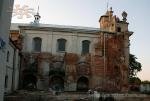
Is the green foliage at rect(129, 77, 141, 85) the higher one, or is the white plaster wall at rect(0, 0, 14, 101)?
the white plaster wall at rect(0, 0, 14, 101)

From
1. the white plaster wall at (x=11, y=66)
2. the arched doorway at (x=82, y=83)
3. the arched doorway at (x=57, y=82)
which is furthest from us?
the arched doorway at (x=82, y=83)

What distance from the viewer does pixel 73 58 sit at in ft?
122

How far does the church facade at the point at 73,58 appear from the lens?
120 ft

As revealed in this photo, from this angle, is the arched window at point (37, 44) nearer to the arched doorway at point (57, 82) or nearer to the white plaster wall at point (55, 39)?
the white plaster wall at point (55, 39)

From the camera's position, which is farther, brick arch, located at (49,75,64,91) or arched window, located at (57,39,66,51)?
arched window, located at (57,39,66,51)

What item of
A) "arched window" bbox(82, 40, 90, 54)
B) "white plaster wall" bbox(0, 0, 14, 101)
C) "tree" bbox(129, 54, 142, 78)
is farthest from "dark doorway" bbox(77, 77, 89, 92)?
"white plaster wall" bbox(0, 0, 14, 101)

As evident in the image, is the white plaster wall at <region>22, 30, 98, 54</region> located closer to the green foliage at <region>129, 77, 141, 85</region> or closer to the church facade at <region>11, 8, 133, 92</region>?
the church facade at <region>11, 8, 133, 92</region>

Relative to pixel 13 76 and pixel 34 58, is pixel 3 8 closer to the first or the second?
pixel 13 76

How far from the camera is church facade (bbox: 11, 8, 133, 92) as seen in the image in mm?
36531

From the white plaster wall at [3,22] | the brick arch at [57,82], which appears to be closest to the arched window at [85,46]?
the brick arch at [57,82]

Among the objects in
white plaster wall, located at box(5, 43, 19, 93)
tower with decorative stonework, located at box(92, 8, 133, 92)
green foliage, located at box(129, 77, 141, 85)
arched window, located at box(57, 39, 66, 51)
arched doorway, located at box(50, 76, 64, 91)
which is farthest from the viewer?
green foliage, located at box(129, 77, 141, 85)

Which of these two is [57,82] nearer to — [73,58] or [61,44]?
[73,58]

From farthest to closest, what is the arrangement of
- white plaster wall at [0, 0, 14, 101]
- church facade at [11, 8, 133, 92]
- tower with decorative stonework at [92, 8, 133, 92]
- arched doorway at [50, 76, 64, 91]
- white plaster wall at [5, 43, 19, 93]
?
arched doorway at [50, 76, 64, 91] → tower with decorative stonework at [92, 8, 133, 92] → church facade at [11, 8, 133, 92] → white plaster wall at [5, 43, 19, 93] → white plaster wall at [0, 0, 14, 101]

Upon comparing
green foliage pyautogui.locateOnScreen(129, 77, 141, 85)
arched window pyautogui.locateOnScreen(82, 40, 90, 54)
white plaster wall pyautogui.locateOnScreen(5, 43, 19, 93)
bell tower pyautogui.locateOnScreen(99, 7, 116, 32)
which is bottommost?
green foliage pyautogui.locateOnScreen(129, 77, 141, 85)
